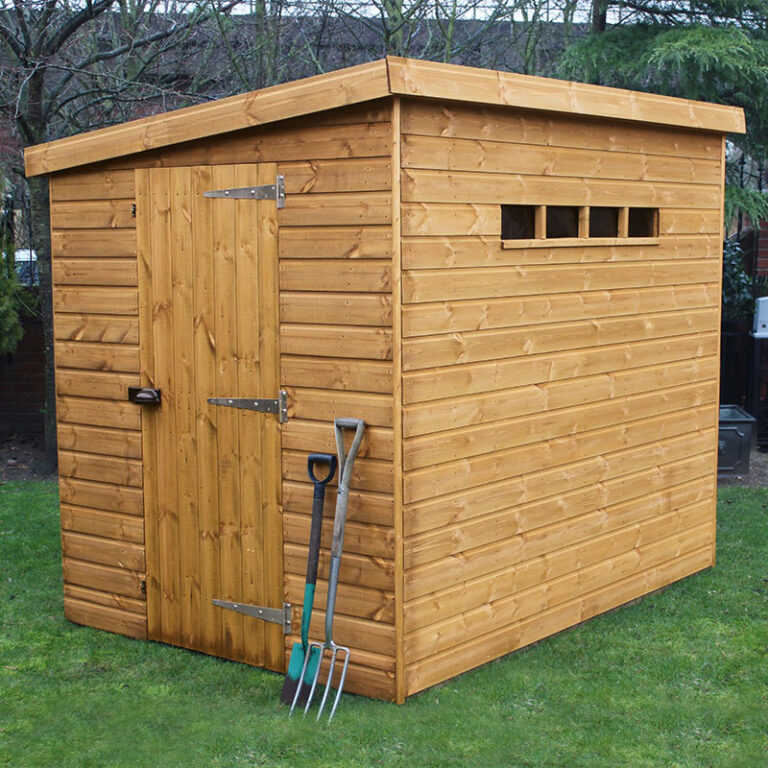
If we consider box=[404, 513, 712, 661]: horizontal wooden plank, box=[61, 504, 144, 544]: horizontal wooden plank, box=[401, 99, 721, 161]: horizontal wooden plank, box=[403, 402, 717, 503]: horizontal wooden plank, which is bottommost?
box=[404, 513, 712, 661]: horizontal wooden plank

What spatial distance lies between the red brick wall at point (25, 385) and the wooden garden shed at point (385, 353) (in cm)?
550

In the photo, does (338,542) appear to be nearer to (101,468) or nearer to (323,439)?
(323,439)

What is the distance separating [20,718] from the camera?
4684mm

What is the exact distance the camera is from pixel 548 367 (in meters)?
5.37

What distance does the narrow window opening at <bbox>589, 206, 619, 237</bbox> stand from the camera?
223 inches

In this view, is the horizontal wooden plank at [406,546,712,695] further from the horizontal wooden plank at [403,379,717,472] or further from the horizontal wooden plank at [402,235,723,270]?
the horizontal wooden plank at [402,235,723,270]

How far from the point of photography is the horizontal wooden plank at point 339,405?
4.59 m

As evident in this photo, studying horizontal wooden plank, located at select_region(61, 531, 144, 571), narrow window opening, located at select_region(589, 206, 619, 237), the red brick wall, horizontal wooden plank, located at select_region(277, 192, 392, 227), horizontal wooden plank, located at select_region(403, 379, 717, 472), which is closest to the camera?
horizontal wooden plank, located at select_region(277, 192, 392, 227)

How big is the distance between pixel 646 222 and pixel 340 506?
8.62 feet

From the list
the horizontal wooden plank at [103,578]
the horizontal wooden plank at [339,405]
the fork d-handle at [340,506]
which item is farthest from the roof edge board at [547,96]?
the horizontal wooden plank at [103,578]

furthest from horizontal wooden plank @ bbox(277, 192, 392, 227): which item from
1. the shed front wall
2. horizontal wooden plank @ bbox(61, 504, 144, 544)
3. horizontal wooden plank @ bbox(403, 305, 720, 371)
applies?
horizontal wooden plank @ bbox(61, 504, 144, 544)

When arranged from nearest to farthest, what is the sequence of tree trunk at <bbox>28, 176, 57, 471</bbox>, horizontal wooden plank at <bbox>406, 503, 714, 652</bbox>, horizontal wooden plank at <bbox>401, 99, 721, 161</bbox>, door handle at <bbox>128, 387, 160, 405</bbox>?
horizontal wooden plank at <bbox>401, 99, 721, 161</bbox> → horizontal wooden plank at <bbox>406, 503, 714, 652</bbox> → door handle at <bbox>128, 387, 160, 405</bbox> → tree trunk at <bbox>28, 176, 57, 471</bbox>

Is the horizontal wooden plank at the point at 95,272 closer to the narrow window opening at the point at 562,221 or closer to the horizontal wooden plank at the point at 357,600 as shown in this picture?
the horizontal wooden plank at the point at 357,600

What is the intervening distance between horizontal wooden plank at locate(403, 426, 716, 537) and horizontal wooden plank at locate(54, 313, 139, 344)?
173 centimetres
